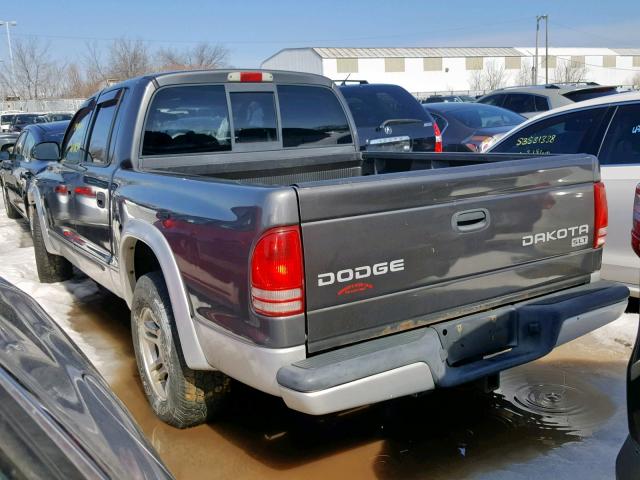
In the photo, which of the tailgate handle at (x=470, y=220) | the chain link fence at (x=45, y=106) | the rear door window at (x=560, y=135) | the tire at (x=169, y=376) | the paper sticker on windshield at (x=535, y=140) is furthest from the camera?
the chain link fence at (x=45, y=106)

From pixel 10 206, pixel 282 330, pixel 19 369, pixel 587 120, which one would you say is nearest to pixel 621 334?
pixel 587 120

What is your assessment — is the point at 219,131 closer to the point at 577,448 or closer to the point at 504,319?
the point at 504,319

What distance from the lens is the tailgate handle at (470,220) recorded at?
303 centimetres

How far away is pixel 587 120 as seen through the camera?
5562 mm

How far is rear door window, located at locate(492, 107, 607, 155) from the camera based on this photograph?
5.49 metres

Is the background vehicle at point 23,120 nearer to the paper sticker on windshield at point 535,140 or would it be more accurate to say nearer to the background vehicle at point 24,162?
the background vehicle at point 24,162

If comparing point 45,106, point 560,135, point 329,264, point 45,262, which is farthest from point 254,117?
point 45,106

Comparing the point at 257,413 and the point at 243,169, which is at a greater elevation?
the point at 243,169

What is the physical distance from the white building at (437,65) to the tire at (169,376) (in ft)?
247

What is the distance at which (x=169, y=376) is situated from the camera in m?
3.56

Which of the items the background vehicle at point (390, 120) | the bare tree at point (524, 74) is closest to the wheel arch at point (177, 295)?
the background vehicle at point (390, 120)

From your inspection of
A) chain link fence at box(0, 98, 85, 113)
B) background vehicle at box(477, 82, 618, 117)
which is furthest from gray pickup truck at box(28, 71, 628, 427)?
chain link fence at box(0, 98, 85, 113)

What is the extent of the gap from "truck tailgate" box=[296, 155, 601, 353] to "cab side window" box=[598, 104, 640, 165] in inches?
75.4

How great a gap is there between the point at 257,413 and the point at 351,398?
1.44 metres
